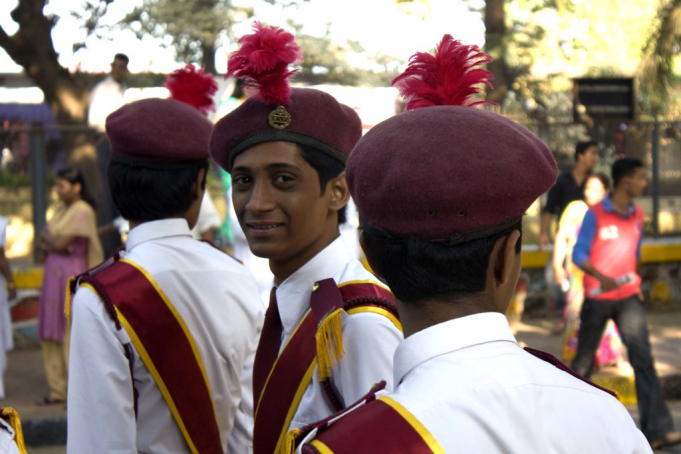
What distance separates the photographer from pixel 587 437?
147cm

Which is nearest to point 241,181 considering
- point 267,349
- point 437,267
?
point 267,349

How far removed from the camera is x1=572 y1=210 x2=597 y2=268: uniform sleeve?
6801 mm

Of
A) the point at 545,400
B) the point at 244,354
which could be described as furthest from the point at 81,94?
the point at 545,400

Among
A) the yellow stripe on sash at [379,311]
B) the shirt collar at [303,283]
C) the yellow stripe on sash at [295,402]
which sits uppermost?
the yellow stripe on sash at [379,311]

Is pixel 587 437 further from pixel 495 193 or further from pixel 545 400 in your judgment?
pixel 495 193

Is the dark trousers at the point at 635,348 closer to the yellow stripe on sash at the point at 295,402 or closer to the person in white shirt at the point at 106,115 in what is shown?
the person in white shirt at the point at 106,115

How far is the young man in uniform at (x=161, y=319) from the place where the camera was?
2785 mm

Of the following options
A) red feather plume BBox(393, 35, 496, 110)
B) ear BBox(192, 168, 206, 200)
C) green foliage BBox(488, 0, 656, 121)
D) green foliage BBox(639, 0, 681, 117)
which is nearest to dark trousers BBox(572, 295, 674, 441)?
ear BBox(192, 168, 206, 200)

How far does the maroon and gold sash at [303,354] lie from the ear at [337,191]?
33 centimetres

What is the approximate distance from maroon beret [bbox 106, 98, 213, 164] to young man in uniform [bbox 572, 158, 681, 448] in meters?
4.11

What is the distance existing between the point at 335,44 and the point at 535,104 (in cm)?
566

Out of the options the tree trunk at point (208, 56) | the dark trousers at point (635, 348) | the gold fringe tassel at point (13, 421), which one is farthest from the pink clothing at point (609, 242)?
the tree trunk at point (208, 56)

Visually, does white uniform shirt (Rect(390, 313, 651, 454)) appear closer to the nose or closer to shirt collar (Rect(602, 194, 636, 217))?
the nose

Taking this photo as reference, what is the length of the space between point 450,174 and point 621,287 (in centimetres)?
537
